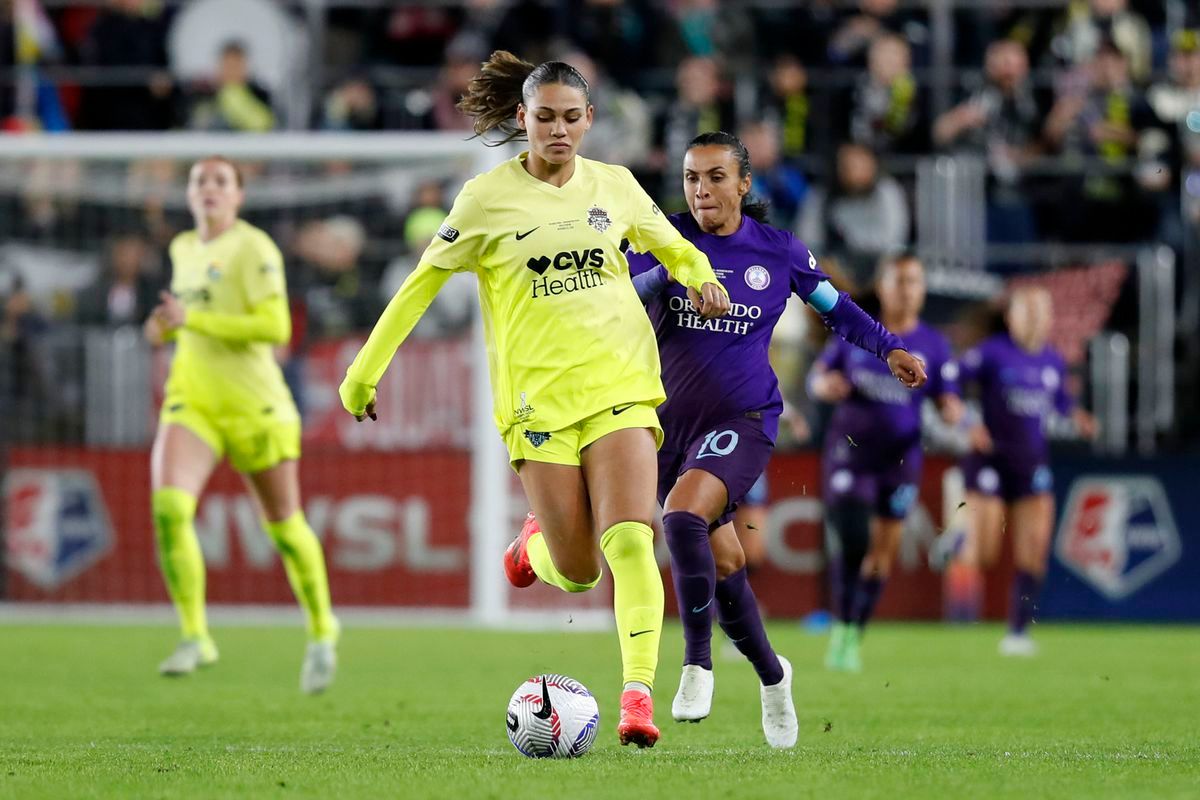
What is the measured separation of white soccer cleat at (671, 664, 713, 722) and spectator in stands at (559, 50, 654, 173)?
10155 millimetres

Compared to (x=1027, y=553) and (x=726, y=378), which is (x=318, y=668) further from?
(x=1027, y=553)

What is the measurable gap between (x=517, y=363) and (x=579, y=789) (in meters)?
1.73

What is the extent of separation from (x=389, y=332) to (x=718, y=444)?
4.54ft

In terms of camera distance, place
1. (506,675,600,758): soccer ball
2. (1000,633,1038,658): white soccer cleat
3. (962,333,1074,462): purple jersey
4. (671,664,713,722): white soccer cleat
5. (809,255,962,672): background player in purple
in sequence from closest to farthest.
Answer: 1. (506,675,600,758): soccer ball
2. (671,664,713,722): white soccer cleat
3. (809,255,962,672): background player in purple
4. (1000,633,1038,658): white soccer cleat
5. (962,333,1074,462): purple jersey

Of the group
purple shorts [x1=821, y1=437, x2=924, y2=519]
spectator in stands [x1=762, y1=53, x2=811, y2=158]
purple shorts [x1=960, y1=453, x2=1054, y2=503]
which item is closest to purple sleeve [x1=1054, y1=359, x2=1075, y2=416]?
purple shorts [x1=960, y1=453, x2=1054, y2=503]

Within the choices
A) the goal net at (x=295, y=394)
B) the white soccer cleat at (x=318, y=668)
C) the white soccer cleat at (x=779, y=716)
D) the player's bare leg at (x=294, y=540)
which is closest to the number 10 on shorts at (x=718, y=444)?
the white soccer cleat at (x=779, y=716)

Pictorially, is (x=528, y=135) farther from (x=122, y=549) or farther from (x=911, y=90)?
(x=911, y=90)

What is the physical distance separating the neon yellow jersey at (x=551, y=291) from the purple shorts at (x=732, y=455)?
0.53m

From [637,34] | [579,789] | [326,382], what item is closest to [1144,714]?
[579,789]

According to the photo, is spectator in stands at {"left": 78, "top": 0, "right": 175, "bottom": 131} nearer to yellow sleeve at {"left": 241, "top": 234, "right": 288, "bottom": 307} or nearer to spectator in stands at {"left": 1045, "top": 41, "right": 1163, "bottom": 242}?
yellow sleeve at {"left": 241, "top": 234, "right": 288, "bottom": 307}

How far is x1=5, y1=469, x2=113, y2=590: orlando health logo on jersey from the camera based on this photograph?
1569 cm

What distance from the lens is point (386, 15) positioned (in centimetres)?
1922

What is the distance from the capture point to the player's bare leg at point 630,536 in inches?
265

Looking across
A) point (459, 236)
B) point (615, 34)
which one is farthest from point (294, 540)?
point (615, 34)
